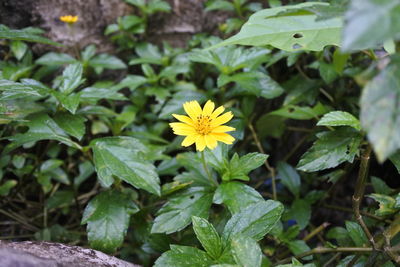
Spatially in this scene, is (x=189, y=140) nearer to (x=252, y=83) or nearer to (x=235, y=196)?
(x=235, y=196)

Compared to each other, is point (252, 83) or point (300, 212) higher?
point (252, 83)

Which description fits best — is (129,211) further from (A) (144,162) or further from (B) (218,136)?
(B) (218,136)

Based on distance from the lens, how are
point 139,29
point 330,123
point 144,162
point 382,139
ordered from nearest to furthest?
point 382,139
point 330,123
point 144,162
point 139,29

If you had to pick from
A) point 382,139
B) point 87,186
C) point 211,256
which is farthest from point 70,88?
point 382,139

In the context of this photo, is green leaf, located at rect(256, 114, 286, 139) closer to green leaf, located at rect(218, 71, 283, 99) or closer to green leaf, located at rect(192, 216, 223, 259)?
green leaf, located at rect(218, 71, 283, 99)

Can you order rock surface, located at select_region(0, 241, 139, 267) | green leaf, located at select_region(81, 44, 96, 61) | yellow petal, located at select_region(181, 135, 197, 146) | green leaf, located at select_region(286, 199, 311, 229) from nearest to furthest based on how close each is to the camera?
rock surface, located at select_region(0, 241, 139, 267) < yellow petal, located at select_region(181, 135, 197, 146) < green leaf, located at select_region(286, 199, 311, 229) < green leaf, located at select_region(81, 44, 96, 61)

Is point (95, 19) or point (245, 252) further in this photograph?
point (95, 19)

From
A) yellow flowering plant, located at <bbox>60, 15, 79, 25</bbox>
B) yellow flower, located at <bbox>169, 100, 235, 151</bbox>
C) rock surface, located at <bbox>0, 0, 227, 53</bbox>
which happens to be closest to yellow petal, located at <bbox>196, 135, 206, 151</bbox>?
yellow flower, located at <bbox>169, 100, 235, 151</bbox>

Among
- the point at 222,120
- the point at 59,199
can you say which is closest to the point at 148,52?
the point at 59,199
